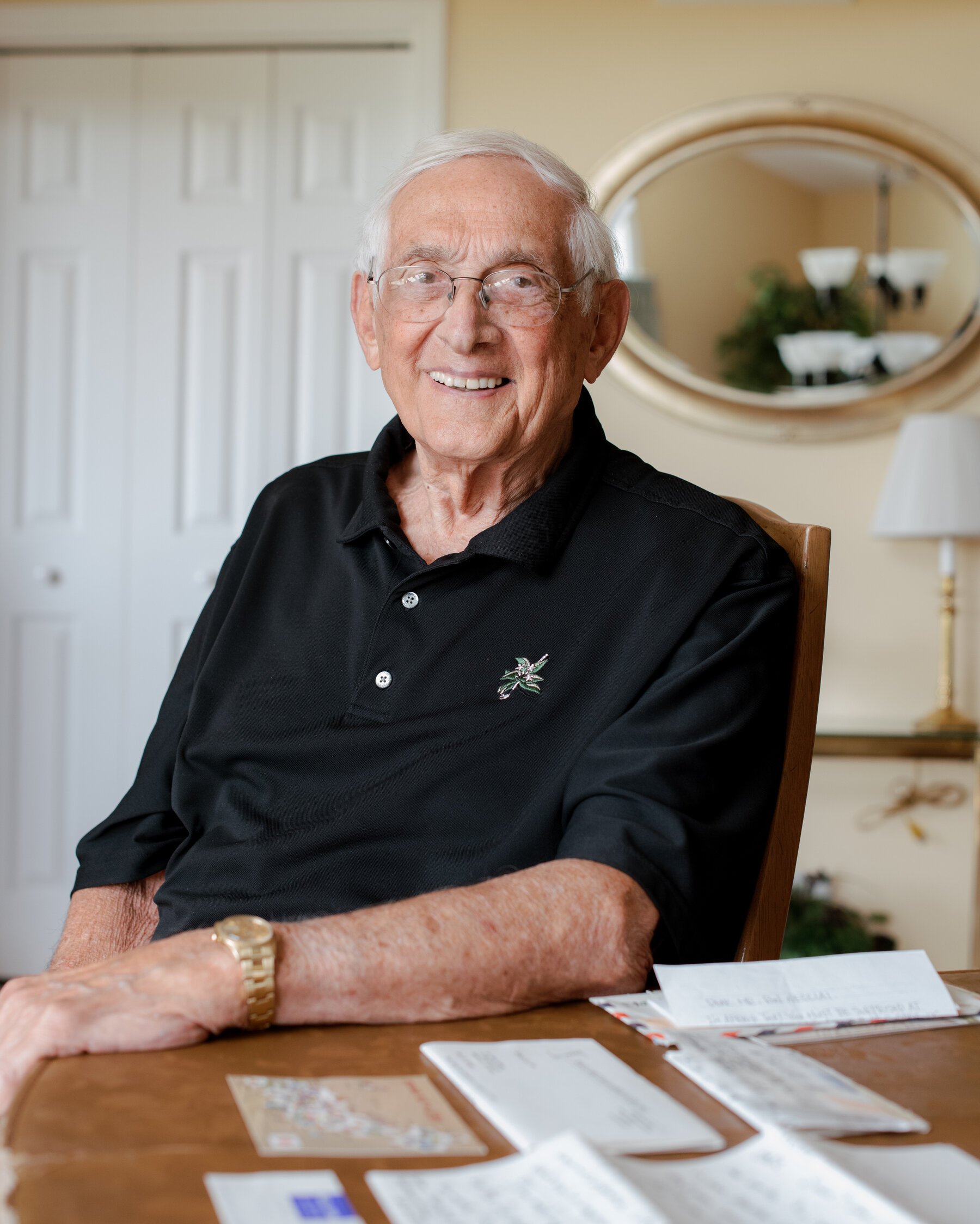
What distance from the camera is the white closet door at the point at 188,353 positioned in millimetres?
3266

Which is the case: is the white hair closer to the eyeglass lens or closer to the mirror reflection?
the eyeglass lens

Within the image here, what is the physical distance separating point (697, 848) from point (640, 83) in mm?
2613

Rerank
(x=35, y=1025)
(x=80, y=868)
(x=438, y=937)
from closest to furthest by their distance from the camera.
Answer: (x=35, y=1025) < (x=438, y=937) < (x=80, y=868)

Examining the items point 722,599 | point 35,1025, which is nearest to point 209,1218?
point 35,1025

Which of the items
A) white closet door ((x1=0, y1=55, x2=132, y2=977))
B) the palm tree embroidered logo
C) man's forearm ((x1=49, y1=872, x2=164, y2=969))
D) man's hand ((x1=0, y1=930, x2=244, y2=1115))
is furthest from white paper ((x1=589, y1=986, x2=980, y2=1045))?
white closet door ((x1=0, y1=55, x2=132, y2=977))

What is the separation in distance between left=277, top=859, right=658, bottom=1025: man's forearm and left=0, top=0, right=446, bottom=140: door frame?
2.63m

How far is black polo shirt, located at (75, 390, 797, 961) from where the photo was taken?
1.09 metres

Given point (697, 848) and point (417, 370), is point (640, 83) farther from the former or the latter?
point (697, 848)

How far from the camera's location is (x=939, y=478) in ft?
9.20

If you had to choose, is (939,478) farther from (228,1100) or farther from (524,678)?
(228,1100)

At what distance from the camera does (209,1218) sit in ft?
1.70

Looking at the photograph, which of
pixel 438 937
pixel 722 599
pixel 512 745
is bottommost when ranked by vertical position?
pixel 438 937

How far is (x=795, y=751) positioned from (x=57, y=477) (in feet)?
8.96

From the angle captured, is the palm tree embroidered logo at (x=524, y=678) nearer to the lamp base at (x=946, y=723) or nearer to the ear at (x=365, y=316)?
the ear at (x=365, y=316)
